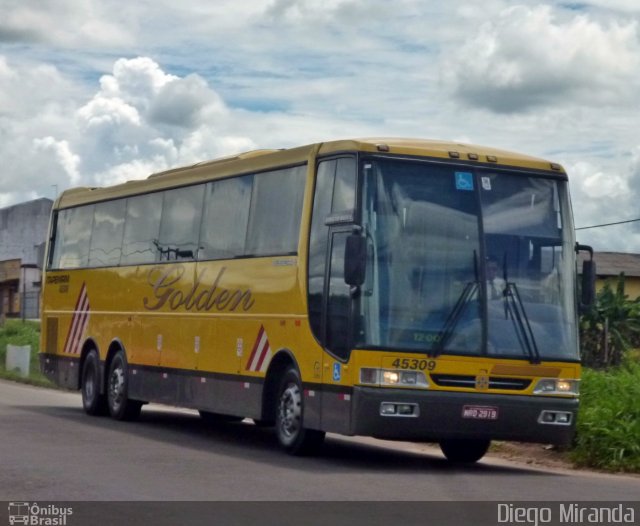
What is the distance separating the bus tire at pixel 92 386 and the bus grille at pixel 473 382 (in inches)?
350

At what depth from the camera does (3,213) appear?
3622 inches

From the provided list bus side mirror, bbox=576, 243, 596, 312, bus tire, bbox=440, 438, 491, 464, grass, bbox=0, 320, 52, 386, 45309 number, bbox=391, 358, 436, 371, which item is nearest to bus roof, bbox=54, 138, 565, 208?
bus side mirror, bbox=576, 243, 596, 312

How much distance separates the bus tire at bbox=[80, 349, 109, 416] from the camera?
22.2m

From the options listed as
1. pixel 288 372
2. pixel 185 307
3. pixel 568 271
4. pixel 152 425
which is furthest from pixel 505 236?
pixel 152 425

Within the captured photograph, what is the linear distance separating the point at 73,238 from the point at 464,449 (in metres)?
10.4

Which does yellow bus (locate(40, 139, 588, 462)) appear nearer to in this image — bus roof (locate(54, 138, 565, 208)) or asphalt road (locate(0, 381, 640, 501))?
bus roof (locate(54, 138, 565, 208))

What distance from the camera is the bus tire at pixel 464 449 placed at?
16.2 metres

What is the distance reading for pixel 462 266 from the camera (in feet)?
48.4

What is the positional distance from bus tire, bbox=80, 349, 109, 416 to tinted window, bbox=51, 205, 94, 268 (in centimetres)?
172

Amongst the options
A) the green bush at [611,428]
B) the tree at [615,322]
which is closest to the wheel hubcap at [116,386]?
the green bush at [611,428]
